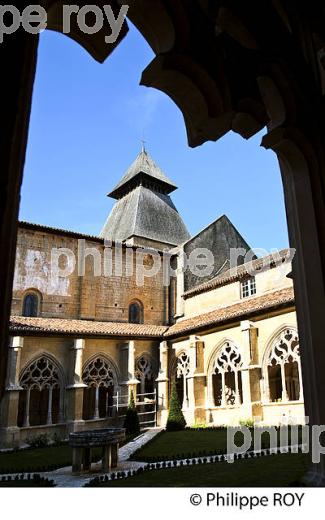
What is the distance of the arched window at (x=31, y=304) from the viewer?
743 inches

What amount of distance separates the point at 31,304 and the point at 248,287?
32.8ft

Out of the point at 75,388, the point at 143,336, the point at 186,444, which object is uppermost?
the point at 143,336

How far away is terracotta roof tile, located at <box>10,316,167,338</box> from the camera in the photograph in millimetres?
15930

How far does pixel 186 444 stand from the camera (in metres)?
11.4

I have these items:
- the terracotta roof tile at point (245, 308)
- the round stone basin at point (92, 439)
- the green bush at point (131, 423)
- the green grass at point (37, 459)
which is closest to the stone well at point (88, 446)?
the round stone basin at point (92, 439)

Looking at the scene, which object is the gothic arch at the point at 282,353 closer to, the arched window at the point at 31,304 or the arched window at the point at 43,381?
the arched window at the point at 43,381

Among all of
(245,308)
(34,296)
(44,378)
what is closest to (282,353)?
(245,308)

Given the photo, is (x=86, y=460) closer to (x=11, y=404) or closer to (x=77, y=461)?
(x=77, y=461)

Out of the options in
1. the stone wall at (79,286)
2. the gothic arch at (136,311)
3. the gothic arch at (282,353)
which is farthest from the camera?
the gothic arch at (136,311)

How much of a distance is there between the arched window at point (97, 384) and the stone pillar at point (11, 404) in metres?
3.11

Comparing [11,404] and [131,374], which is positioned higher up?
[131,374]

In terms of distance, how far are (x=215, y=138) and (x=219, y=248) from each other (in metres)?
22.3

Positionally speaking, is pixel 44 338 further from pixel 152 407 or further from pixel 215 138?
pixel 215 138

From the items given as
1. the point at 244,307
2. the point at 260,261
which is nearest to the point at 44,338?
the point at 244,307
